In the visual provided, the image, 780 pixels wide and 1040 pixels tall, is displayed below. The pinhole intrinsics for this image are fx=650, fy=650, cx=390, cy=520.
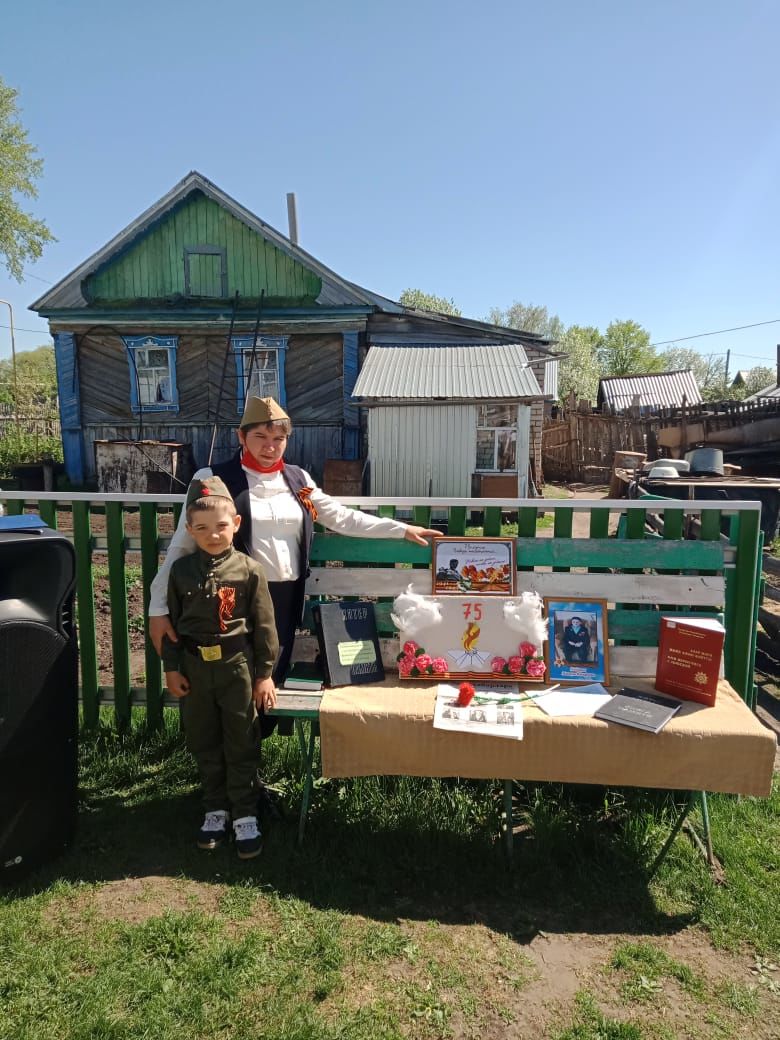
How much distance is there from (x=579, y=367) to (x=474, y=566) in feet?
186

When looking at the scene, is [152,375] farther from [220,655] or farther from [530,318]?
[530,318]

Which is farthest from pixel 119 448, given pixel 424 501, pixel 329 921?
pixel 329 921

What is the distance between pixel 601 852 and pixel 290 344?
1320 centimetres

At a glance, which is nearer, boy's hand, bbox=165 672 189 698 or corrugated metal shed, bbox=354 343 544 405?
boy's hand, bbox=165 672 189 698

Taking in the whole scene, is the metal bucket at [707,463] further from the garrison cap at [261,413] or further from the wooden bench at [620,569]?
the garrison cap at [261,413]

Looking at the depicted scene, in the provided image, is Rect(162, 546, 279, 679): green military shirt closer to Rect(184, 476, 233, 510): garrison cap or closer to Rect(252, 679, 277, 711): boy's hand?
Rect(252, 679, 277, 711): boy's hand

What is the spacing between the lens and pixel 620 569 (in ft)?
11.1

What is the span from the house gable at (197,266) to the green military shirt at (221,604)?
12.7 metres

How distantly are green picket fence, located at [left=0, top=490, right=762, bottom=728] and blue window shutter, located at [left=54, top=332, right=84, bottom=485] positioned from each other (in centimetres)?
1244

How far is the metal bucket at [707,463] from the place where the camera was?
1062cm

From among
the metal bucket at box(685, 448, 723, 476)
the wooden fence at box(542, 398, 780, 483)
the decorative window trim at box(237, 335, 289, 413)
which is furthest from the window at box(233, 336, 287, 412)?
the wooden fence at box(542, 398, 780, 483)

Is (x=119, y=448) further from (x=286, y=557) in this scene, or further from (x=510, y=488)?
(x=286, y=557)

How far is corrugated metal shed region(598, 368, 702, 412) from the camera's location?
1158 inches

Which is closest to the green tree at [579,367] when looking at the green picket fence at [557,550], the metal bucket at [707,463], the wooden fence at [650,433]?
the wooden fence at [650,433]
